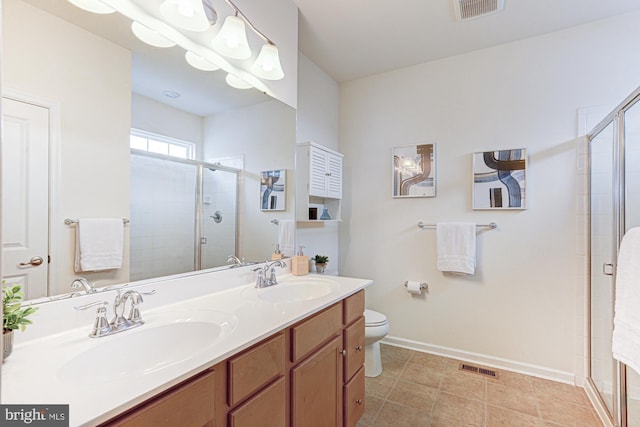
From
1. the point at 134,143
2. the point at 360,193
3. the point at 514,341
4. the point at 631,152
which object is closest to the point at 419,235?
the point at 360,193

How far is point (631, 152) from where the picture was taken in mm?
1678

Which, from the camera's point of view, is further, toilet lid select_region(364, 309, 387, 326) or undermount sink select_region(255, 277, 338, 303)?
toilet lid select_region(364, 309, 387, 326)

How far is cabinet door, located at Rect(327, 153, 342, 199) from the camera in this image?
264 cm

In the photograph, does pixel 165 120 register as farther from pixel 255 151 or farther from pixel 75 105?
pixel 255 151

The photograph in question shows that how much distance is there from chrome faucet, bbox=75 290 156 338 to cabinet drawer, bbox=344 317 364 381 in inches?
38.8

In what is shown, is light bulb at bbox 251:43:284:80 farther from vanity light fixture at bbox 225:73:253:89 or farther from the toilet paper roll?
the toilet paper roll

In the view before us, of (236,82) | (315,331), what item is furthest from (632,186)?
(236,82)

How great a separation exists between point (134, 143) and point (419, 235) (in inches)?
88.3

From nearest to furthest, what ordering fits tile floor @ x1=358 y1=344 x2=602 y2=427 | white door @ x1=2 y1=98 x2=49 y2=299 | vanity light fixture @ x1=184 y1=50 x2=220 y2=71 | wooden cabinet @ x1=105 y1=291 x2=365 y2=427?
wooden cabinet @ x1=105 y1=291 x2=365 y2=427 → white door @ x1=2 y1=98 x2=49 y2=299 → vanity light fixture @ x1=184 y1=50 x2=220 y2=71 → tile floor @ x1=358 y1=344 x2=602 y2=427

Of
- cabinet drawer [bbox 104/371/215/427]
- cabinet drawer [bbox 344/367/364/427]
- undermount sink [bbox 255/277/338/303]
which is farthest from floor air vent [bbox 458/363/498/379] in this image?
cabinet drawer [bbox 104/371/215/427]

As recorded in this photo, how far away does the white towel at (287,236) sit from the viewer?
2080mm

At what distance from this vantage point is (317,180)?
2.46m

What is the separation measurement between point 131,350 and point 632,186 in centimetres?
248

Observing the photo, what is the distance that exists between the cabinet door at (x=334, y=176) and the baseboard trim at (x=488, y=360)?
4.63ft
